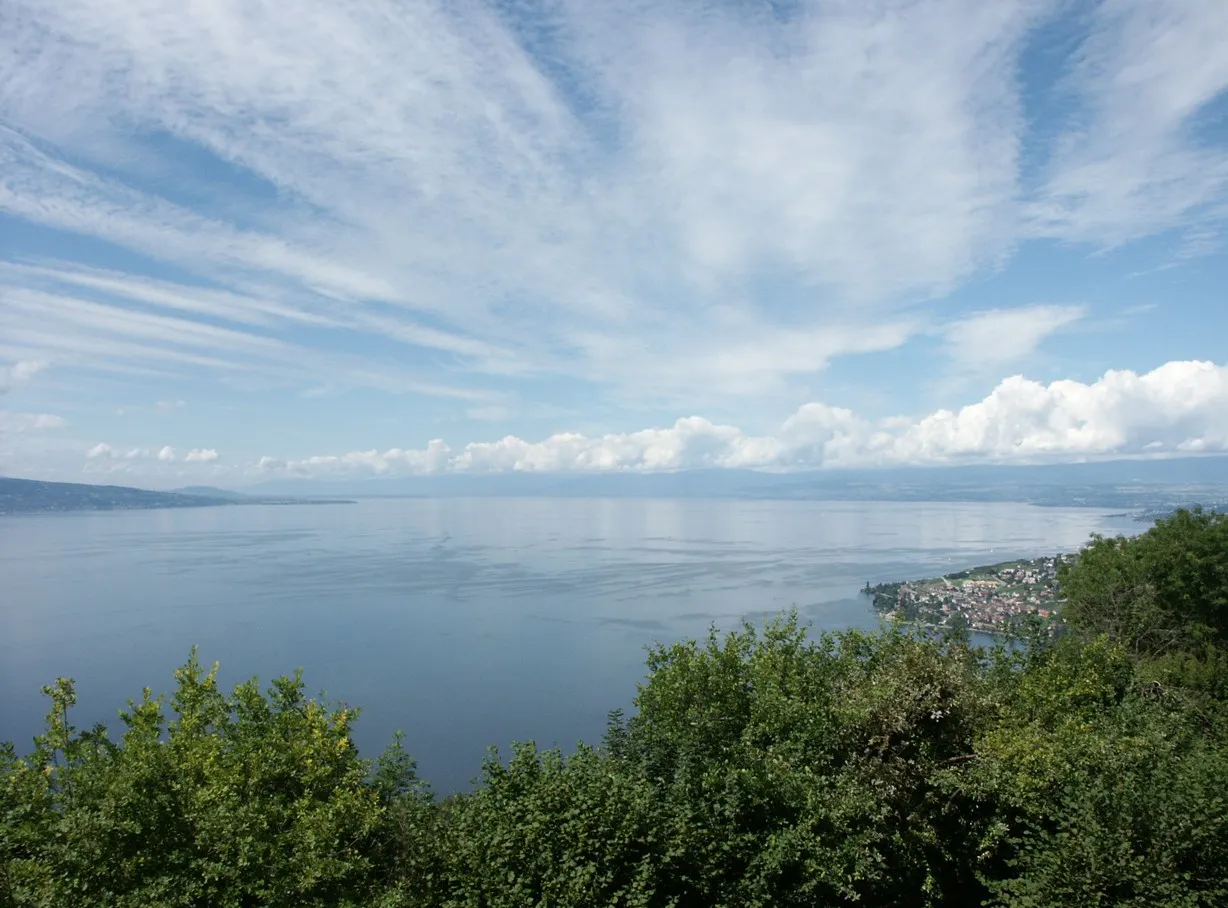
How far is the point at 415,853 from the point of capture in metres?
9.12

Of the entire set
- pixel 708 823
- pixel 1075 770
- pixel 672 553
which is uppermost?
pixel 1075 770

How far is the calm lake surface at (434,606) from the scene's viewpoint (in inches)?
1387

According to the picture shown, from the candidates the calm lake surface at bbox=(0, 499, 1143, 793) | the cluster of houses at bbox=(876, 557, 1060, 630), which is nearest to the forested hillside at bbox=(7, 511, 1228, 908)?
the calm lake surface at bbox=(0, 499, 1143, 793)

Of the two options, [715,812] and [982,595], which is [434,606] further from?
[715,812]

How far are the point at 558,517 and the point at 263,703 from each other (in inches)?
6107

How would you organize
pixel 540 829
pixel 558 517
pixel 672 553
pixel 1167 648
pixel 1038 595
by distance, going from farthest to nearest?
pixel 558 517 → pixel 672 553 → pixel 1038 595 → pixel 1167 648 → pixel 540 829

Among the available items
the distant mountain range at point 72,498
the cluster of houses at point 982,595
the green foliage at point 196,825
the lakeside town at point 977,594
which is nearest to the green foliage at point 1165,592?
the lakeside town at point 977,594

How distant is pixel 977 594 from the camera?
169 ft

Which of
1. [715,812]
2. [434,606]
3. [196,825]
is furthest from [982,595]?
[196,825]

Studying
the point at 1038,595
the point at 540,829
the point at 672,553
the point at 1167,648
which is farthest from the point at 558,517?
the point at 540,829

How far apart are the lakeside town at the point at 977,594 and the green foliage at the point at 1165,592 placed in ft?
52.5

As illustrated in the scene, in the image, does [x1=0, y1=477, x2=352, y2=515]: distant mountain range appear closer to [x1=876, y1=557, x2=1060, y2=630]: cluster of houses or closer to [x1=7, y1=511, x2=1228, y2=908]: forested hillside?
[x1=876, y1=557, x2=1060, y2=630]: cluster of houses

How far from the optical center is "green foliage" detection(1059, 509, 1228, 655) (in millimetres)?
20859

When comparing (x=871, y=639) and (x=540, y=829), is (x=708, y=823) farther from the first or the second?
(x=871, y=639)
